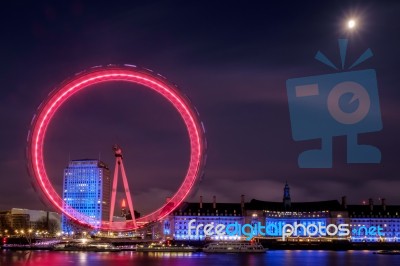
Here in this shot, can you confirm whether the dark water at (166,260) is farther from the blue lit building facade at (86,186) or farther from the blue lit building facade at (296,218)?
the blue lit building facade at (86,186)

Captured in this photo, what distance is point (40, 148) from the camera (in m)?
42.9

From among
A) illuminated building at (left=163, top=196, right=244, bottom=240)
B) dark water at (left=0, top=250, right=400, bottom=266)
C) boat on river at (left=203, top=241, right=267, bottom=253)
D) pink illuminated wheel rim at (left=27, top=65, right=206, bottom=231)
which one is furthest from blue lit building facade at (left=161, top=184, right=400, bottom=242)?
pink illuminated wheel rim at (left=27, top=65, right=206, bottom=231)

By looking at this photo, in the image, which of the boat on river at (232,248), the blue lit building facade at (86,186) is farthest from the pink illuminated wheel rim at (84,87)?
the blue lit building facade at (86,186)

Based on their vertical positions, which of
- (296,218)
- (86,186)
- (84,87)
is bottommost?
(296,218)

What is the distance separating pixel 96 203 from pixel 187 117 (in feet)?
327

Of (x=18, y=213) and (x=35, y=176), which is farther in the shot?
(x=18, y=213)

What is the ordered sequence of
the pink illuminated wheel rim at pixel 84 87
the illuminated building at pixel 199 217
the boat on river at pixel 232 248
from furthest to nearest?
the illuminated building at pixel 199 217 → the boat on river at pixel 232 248 → the pink illuminated wheel rim at pixel 84 87

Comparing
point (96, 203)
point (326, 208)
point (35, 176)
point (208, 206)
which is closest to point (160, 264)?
point (35, 176)

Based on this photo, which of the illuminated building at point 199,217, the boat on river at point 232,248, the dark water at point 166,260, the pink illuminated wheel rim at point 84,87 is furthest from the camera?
the illuminated building at point 199,217

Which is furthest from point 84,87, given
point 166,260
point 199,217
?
point 199,217

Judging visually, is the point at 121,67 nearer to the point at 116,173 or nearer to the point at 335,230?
the point at 116,173
